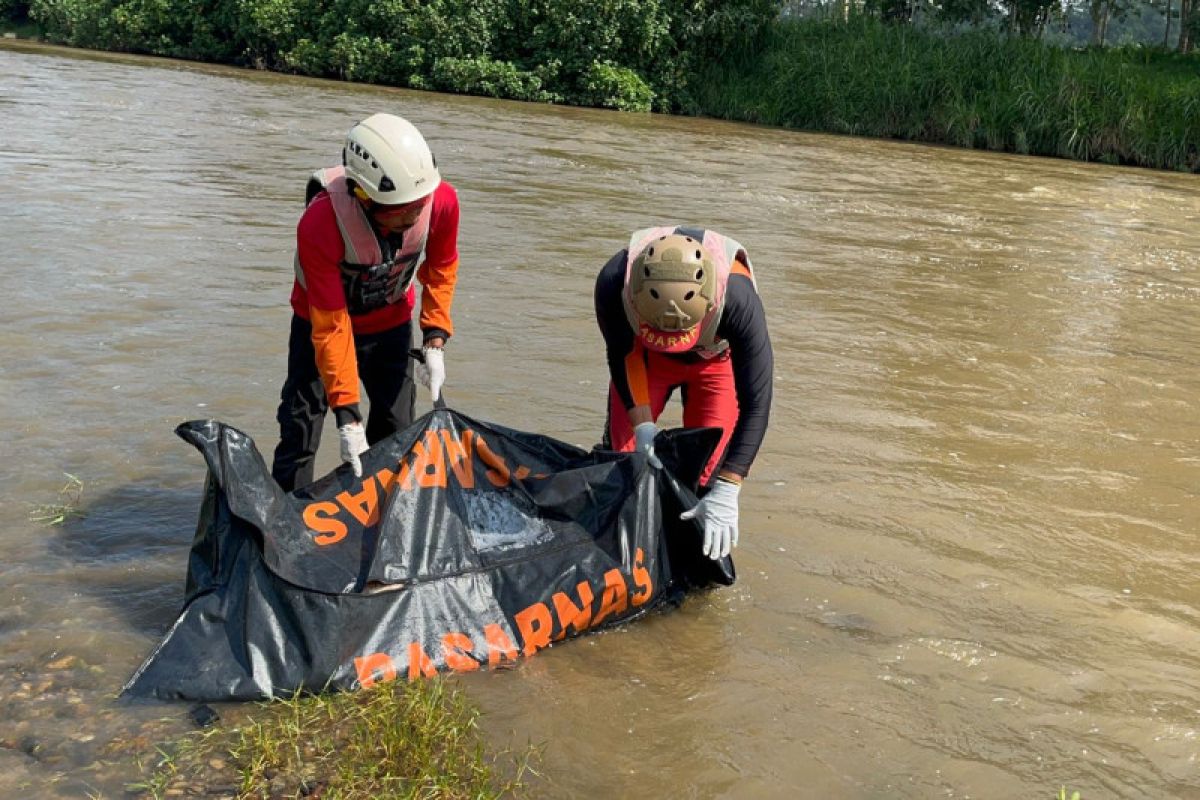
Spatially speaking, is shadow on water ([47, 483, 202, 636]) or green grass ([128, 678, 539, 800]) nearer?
green grass ([128, 678, 539, 800])

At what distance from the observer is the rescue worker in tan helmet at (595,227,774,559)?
11.6 ft

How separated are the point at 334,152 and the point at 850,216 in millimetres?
6564

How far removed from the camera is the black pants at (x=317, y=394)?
4.11m

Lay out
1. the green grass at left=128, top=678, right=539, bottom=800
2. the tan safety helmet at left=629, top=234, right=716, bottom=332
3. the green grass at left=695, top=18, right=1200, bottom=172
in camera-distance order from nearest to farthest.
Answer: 1. the green grass at left=128, top=678, right=539, bottom=800
2. the tan safety helmet at left=629, top=234, right=716, bottom=332
3. the green grass at left=695, top=18, right=1200, bottom=172

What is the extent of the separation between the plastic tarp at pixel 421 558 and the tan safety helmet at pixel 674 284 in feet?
1.74

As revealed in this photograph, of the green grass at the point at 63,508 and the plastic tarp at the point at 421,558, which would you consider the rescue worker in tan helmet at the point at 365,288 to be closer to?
the plastic tarp at the point at 421,558

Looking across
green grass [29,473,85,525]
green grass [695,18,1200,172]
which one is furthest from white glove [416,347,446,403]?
green grass [695,18,1200,172]

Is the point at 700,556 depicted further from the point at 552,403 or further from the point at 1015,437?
the point at 1015,437

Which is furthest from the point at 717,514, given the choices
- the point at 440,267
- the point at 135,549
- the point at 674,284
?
the point at 135,549

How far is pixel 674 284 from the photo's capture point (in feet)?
11.5

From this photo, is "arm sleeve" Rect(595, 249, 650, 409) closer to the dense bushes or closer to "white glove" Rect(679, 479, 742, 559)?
"white glove" Rect(679, 479, 742, 559)

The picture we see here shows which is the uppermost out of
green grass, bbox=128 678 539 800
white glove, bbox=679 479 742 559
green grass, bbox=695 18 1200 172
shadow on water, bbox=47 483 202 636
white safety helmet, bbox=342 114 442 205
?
green grass, bbox=695 18 1200 172

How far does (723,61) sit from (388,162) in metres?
28.0

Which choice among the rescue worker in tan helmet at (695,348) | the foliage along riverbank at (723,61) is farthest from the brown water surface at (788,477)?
the foliage along riverbank at (723,61)
